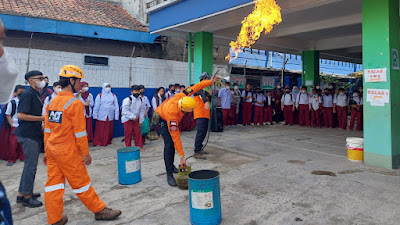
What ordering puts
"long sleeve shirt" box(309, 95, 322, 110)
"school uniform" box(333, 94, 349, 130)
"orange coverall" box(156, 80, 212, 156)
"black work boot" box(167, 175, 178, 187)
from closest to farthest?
"orange coverall" box(156, 80, 212, 156) < "black work boot" box(167, 175, 178, 187) < "school uniform" box(333, 94, 349, 130) < "long sleeve shirt" box(309, 95, 322, 110)

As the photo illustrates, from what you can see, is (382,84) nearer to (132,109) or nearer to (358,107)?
(358,107)

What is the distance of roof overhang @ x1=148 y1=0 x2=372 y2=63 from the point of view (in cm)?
796

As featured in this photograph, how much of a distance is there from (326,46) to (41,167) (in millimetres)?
14679

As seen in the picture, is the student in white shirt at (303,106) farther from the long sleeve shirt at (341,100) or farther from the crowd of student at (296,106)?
the long sleeve shirt at (341,100)

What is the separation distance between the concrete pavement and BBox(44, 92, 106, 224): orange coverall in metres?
0.40

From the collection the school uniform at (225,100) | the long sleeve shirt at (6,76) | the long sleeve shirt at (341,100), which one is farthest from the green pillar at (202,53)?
the long sleeve shirt at (6,76)

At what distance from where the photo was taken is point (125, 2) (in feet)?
60.6

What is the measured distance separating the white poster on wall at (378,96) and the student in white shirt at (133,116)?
5850mm

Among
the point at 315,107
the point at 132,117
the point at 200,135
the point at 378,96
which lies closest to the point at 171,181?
the point at 200,135

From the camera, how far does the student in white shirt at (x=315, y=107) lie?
12.2 metres

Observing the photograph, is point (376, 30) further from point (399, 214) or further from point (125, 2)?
point (125, 2)

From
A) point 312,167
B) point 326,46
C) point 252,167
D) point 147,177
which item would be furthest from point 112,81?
point 326,46

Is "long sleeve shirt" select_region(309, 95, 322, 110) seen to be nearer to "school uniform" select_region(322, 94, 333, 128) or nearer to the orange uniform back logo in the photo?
"school uniform" select_region(322, 94, 333, 128)

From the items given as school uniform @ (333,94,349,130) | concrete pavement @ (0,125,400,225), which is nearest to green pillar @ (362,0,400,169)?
concrete pavement @ (0,125,400,225)
